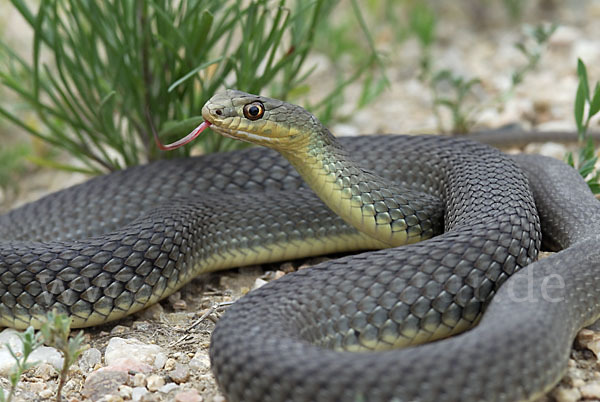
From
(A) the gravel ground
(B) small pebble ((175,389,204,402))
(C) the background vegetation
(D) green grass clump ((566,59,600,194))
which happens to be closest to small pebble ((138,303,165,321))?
(A) the gravel ground

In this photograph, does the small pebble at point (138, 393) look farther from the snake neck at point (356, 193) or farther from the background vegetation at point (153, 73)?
the background vegetation at point (153, 73)

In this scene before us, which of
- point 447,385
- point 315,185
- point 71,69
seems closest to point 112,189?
point 71,69

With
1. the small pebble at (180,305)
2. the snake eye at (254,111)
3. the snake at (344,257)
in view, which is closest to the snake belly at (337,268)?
the snake at (344,257)

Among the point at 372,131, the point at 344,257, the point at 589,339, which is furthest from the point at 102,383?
the point at 372,131

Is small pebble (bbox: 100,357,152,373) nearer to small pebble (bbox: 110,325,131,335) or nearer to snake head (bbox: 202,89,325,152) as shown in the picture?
small pebble (bbox: 110,325,131,335)

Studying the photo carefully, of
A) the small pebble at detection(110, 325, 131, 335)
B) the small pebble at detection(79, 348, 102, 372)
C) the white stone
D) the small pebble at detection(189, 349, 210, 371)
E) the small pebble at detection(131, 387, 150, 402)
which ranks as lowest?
the small pebble at detection(110, 325, 131, 335)

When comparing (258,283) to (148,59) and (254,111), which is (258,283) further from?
(148,59)
